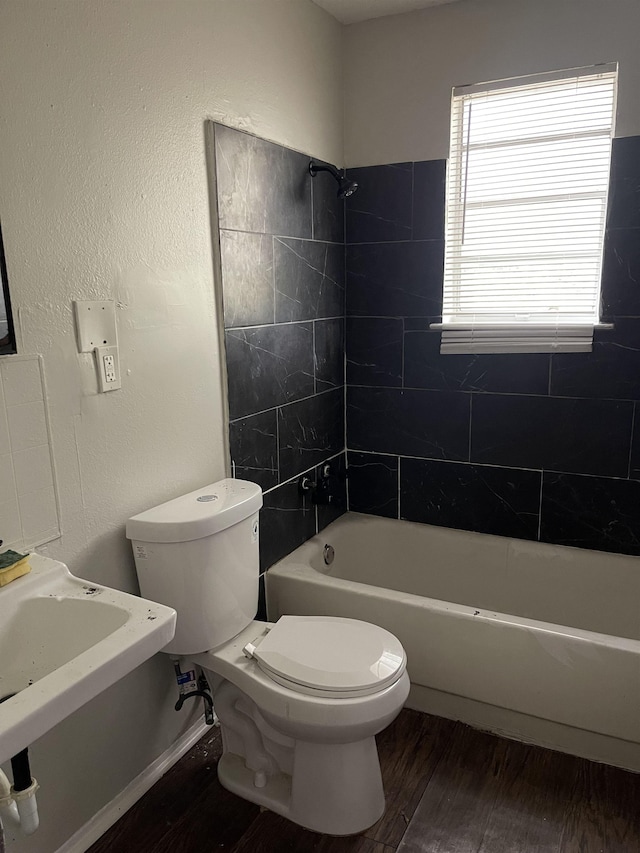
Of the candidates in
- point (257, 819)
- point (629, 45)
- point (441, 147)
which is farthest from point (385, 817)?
point (629, 45)

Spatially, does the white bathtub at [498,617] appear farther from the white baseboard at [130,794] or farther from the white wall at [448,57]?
the white wall at [448,57]

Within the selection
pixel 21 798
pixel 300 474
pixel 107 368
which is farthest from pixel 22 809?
pixel 300 474

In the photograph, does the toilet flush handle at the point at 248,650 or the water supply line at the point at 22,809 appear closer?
the water supply line at the point at 22,809

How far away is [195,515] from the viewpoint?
1.77m

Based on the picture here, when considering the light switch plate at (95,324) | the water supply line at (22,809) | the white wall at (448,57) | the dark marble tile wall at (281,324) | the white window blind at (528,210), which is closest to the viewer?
the water supply line at (22,809)

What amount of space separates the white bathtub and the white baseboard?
0.52 meters

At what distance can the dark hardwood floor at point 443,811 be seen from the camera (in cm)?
173

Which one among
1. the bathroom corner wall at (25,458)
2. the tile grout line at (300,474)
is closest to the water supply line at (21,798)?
the bathroom corner wall at (25,458)

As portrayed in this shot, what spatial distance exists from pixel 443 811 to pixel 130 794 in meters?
0.91

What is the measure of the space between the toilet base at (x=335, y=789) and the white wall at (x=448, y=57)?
2.18m

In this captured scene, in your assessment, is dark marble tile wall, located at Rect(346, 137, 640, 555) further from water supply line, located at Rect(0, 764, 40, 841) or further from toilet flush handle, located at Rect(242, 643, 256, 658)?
water supply line, located at Rect(0, 764, 40, 841)

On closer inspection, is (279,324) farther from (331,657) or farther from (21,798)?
(21,798)

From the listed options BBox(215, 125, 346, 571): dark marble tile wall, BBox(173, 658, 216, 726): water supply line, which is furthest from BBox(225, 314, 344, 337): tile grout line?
BBox(173, 658, 216, 726): water supply line

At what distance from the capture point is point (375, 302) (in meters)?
2.77
